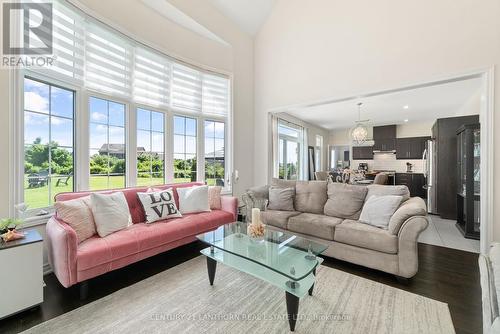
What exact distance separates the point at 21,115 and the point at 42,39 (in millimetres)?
868

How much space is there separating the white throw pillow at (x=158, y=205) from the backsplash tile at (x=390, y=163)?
7.98m

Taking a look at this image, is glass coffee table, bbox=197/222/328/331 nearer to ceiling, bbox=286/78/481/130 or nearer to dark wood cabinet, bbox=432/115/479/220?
ceiling, bbox=286/78/481/130

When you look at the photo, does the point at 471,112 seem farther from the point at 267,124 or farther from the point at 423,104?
the point at 267,124

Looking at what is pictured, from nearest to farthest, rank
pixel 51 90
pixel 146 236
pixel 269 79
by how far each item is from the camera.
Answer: pixel 146 236
pixel 51 90
pixel 269 79

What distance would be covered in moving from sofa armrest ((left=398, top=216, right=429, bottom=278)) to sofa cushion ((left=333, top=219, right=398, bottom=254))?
0.07 meters

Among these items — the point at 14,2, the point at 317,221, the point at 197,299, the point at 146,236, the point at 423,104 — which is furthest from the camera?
the point at 423,104

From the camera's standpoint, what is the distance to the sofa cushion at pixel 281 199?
348cm

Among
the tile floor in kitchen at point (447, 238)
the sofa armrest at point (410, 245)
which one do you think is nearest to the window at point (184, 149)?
the sofa armrest at point (410, 245)

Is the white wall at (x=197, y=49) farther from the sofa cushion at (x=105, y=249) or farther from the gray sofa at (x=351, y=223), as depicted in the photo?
the gray sofa at (x=351, y=223)

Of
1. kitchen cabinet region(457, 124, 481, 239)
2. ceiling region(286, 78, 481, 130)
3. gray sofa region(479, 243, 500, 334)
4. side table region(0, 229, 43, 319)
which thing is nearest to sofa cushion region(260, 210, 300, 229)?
gray sofa region(479, 243, 500, 334)

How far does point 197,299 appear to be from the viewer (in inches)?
76.2

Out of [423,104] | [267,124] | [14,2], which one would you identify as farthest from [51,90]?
[423,104]

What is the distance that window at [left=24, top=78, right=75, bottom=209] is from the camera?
2312mm

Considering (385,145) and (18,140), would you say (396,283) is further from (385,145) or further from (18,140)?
(385,145)
